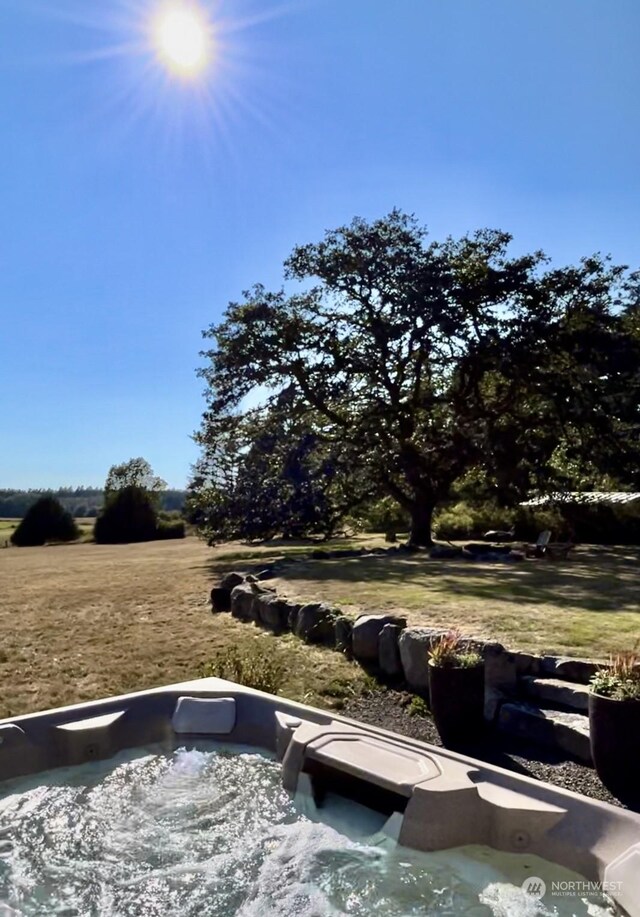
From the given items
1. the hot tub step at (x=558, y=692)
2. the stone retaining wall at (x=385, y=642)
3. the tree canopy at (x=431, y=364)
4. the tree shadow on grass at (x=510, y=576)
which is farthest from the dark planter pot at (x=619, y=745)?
the tree canopy at (x=431, y=364)

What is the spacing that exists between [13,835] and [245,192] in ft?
29.2

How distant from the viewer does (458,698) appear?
4512 mm

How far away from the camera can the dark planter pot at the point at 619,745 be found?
355cm

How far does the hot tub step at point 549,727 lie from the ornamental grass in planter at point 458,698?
22cm

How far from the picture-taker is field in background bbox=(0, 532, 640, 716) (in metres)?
5.96

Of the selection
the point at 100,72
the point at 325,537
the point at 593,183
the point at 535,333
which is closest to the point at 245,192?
the point at 100,72

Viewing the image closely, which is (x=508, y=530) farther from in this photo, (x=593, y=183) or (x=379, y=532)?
(x=593, y=183)

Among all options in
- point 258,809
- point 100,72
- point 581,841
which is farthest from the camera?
point 100,72

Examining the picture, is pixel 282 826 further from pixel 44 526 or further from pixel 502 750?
pixel 44 526

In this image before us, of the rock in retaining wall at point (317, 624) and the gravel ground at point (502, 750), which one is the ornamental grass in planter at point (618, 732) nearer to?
the gravel ground at point (502, 750)

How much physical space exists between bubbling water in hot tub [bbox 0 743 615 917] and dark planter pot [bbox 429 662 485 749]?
1.11m

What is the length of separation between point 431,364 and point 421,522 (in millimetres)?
4079

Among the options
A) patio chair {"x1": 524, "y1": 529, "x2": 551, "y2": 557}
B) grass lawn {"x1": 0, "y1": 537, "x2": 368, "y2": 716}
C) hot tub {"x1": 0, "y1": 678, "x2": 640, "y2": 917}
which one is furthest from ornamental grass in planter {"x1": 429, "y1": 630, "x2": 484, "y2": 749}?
patio chair {"x1": 524, "y1": 529, "x2": 551, "y2": 557}

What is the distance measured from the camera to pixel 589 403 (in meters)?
15.5
